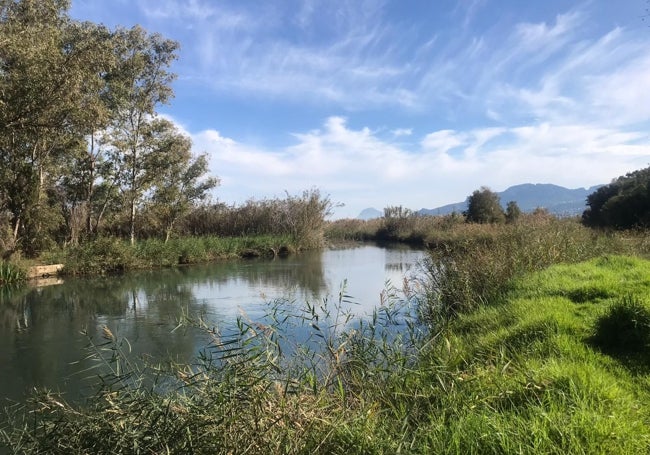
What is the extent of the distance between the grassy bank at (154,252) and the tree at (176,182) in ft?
6.66

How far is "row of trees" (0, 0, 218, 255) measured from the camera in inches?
398

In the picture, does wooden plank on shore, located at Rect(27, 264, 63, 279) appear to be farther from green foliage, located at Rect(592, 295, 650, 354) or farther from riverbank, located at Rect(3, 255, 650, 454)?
green foliage, located at Rect(592, 295, 650, 354)

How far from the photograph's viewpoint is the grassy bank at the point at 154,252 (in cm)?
1631

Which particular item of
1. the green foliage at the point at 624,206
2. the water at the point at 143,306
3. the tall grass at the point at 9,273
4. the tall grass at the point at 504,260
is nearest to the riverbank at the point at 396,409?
the water at the point at 143,306

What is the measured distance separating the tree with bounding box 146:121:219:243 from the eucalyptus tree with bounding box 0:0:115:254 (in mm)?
5316

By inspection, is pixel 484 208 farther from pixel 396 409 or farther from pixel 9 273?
pixel 396 409

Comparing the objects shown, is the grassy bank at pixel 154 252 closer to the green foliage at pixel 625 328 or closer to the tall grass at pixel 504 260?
the tall grass at pixel 504 260

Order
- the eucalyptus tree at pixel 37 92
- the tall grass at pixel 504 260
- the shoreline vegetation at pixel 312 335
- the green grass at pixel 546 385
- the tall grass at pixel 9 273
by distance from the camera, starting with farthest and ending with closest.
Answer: the tall grass at pixel 9 273
the eucalyptus tree at pixel 37 92
the tall grass at pixel 504 260
the shoreline vegetation at pixel 312 335
the green grass at pixel 546 385

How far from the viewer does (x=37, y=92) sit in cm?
1003

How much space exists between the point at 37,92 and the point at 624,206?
674 inches

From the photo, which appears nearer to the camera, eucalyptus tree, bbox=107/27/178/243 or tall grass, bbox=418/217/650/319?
tall grass, bbox=418/217/650/319

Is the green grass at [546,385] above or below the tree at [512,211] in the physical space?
below

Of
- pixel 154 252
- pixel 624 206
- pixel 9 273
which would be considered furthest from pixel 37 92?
pixel 624 206

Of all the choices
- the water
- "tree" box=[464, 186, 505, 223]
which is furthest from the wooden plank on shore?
"tree" box=[464, 186, 505, 223]
